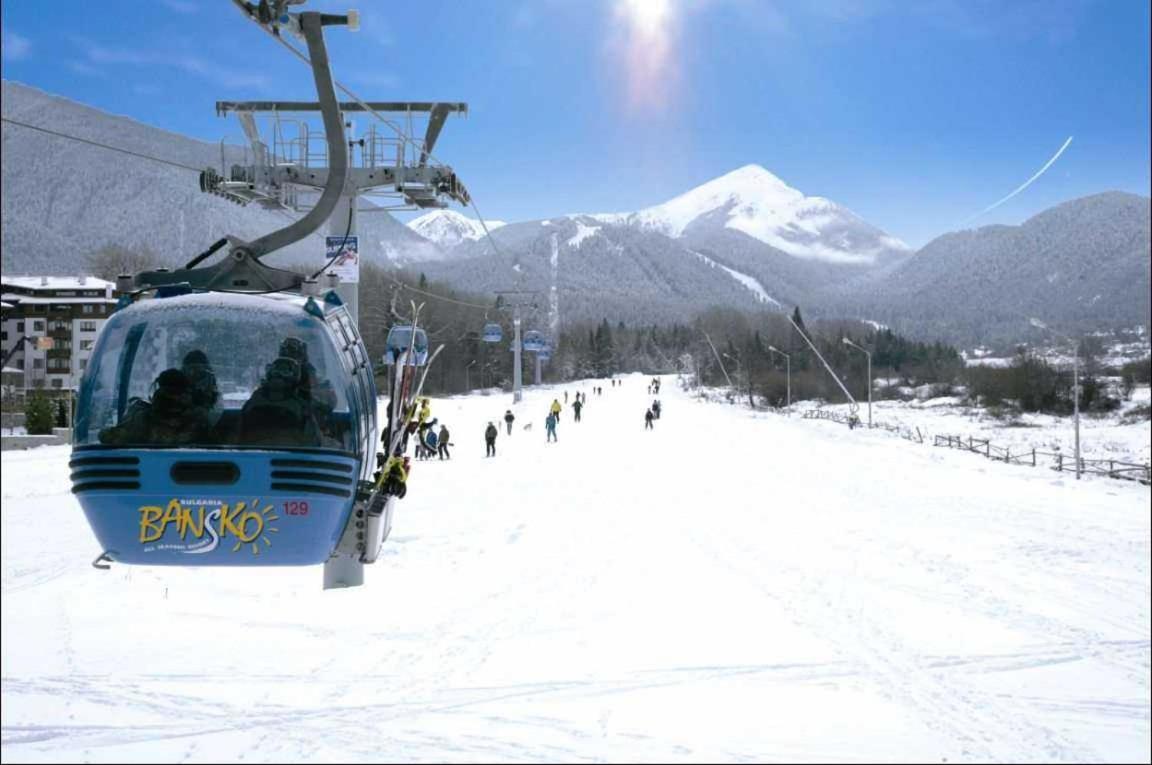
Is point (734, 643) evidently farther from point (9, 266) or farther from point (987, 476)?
point (987, 476)

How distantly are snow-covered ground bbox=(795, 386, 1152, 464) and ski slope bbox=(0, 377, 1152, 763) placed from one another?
1717 inches

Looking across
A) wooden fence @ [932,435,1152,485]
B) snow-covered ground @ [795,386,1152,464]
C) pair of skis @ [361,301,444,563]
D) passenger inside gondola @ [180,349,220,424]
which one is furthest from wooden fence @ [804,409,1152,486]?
passenger inside gondola @ [180,349,220,424]

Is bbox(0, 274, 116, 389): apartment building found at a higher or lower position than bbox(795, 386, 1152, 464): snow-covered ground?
higher

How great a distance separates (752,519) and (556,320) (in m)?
24.9

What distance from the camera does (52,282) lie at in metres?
4.97

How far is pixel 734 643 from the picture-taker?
79.2ft

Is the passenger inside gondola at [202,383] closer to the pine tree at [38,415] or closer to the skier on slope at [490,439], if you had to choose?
the pine tree at [38,415]

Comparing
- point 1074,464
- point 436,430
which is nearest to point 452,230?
point 436,430

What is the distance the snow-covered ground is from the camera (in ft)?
264

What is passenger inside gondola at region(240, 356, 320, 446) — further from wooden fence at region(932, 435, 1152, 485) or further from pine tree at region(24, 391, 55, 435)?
wooden fence at region(932, 435, 1152, 485)

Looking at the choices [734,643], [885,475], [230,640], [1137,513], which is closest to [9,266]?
[230,640]

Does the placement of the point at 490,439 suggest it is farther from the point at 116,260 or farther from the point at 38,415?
the point at 116,260

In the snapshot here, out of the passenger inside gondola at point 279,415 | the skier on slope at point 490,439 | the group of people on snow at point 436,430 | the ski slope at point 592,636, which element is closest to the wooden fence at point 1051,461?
the ski slope at point 592,636

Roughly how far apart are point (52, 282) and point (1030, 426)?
115 m
